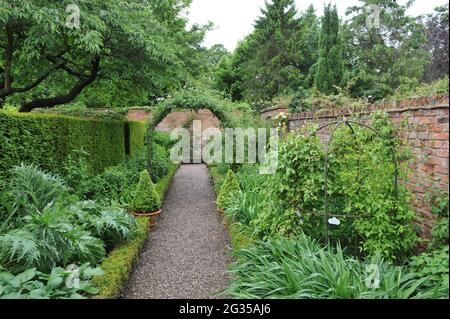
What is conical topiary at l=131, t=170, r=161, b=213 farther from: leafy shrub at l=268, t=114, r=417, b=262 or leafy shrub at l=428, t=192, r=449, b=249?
leafy shrub at l=428, t=192, r=449, b=249

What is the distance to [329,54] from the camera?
14758 millimetres

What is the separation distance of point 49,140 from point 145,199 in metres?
1.74

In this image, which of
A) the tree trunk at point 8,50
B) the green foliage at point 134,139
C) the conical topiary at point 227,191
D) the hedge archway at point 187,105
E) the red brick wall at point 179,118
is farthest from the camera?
the red brick wall at point 179,118

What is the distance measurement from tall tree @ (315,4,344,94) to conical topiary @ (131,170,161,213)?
11128mm

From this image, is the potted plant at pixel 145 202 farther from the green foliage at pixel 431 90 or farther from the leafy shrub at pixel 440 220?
the leafy shrub at pixel 440 220

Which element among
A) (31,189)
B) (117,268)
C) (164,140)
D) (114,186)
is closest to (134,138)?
(164,140)

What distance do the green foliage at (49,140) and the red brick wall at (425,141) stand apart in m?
4.49

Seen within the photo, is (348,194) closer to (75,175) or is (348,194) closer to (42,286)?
(42,286)

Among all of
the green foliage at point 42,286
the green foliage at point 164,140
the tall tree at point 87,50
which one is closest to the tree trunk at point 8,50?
the tall tree at point 87,50

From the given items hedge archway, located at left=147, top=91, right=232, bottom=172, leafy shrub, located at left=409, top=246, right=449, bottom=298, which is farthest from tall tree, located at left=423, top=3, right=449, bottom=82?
hedge archway, located at left=147, top=91, right=232, bottom=172

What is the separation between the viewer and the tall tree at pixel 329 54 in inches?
579

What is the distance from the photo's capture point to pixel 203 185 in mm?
9812

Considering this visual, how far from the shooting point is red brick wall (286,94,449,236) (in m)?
2.83
